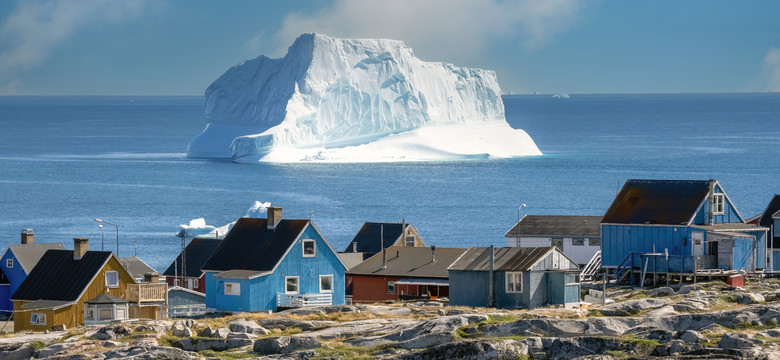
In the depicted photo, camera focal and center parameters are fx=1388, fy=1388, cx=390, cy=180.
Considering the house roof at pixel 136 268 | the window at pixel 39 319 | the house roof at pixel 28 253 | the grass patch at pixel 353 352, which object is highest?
the house roof at pixel 28 253

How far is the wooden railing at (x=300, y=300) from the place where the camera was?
5094 cm

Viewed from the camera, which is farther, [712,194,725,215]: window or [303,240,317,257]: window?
[712,194,725,215]: window

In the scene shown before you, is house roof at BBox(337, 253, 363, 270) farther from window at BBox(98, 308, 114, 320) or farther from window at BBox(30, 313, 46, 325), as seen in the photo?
window at BBox(30, 313, 46, 325)

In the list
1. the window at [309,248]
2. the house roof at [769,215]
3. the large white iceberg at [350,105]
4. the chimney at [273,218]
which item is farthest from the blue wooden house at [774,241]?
the large white iceberg at [350,105]

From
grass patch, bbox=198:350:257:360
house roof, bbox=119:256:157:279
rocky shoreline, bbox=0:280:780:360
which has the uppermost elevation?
house roof, bbox=119:256:157:279

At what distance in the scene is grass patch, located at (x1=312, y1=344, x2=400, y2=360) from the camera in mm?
34675

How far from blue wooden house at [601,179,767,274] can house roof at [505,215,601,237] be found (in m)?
5.16

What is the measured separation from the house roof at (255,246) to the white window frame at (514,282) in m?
8.95

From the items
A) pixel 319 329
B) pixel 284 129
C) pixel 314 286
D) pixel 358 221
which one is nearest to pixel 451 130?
pixel 284 129

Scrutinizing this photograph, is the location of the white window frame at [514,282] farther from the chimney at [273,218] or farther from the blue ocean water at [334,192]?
the blue ocean water at [334,192]

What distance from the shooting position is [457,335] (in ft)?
118

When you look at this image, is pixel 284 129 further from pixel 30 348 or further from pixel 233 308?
pixel 30 348

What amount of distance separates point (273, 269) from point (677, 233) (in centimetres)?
1538

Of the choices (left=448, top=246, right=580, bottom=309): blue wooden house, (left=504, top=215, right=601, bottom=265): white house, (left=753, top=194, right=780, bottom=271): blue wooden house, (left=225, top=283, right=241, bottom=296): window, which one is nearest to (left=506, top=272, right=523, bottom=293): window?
(left=448, top=246, right=580, bottom=309): blue wooden house
